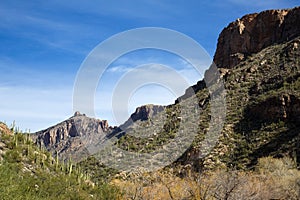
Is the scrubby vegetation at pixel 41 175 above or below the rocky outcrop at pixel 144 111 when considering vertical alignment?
below

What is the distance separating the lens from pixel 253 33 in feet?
280

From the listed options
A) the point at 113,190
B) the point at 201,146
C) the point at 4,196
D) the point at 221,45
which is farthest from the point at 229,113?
the point at 221,45

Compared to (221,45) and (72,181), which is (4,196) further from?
(221,45)

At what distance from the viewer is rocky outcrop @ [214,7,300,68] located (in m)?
77.5

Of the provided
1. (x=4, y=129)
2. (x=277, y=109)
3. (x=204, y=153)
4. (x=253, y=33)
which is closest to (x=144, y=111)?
(x=253, y=33)

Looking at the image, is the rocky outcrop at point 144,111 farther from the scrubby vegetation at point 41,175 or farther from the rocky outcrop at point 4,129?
the scrubby vegetation at point 41,175

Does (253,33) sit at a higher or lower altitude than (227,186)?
higher

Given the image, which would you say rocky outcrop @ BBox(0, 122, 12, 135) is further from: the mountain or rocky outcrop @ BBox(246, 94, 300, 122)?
rocky outcrop @ BBox(246, 94, 300, 122)

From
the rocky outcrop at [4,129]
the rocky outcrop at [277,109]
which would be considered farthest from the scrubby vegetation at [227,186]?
the rocky outcrop at [277,109]

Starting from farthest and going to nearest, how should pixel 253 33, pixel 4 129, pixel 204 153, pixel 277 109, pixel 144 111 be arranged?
pixel 144 111, pixel 253 33, pixel 277 109, pixel 204 153, pixel 4 129

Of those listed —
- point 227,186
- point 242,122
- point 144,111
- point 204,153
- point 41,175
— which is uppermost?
point 144,111

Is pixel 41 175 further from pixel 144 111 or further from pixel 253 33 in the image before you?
pixel 144 111

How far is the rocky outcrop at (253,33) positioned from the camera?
254 feet

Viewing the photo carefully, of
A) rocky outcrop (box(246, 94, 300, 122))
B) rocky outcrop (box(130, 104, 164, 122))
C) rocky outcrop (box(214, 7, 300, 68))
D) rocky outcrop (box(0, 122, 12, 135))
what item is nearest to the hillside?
rocky outcrop (box(0, 122, 12, 135))
